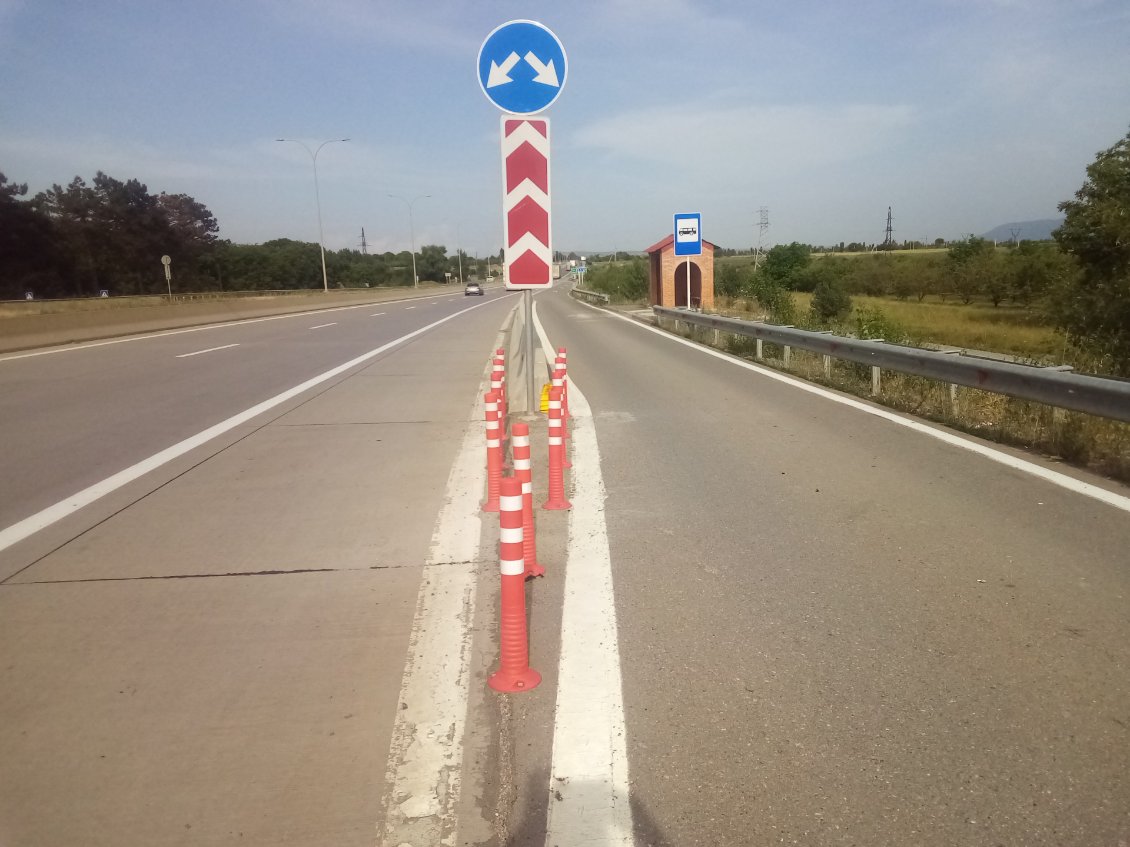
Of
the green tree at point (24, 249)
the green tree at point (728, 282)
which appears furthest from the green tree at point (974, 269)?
the green tree at point (24, 249)

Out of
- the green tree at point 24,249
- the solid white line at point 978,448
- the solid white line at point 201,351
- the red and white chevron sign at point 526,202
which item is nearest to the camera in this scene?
the solid white line at point 978,448

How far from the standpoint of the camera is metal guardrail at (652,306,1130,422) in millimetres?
7000

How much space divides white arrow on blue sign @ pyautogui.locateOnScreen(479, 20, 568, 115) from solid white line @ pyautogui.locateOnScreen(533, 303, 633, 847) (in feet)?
14.4

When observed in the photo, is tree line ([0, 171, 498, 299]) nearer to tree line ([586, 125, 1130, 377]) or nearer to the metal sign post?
tree line ([586, 125, 1130, 377])

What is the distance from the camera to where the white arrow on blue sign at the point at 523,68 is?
7.45 m

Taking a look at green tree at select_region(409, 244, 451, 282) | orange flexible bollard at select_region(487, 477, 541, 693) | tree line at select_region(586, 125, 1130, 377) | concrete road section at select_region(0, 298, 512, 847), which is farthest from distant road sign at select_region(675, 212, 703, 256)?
green tree at select_region(409, 244, 451, 282)

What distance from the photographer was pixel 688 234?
83.4ft

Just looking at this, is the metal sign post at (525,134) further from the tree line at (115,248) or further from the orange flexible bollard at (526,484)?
the tree line at (115,248)

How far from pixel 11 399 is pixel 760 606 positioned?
39.0 ft

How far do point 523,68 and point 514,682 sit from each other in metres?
5.95

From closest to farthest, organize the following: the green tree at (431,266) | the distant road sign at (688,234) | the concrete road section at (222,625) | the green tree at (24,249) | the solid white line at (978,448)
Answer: the concrete road section at (222,625), the solid white line at (978,448), the distant road sign at (688,234), the green tree at (24,249), the green tree at (431,266)

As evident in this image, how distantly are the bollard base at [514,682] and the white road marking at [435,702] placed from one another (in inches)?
5.6

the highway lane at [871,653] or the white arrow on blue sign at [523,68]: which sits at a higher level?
the white arrow on blue sign at [523,68]

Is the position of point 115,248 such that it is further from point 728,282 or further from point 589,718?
point 589,718
